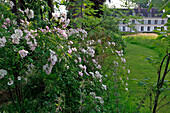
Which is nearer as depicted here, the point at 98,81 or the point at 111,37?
the point at 98,81

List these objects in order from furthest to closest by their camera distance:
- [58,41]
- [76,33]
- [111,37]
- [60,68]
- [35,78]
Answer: [111,37] < [76,33] < [35,78] < [58,41] < [60,68]

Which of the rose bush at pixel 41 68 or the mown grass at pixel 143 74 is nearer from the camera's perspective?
the mown grass at pixel 143 74

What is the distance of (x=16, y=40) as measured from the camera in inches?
70.6

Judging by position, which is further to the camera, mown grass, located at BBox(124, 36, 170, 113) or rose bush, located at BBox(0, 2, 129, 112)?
rose bush, located at BBox(0, 2, 129, 112)

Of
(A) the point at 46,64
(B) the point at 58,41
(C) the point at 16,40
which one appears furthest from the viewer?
(B) the point at 58,41

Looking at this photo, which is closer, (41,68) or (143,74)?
(41,68)

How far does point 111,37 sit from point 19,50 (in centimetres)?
446

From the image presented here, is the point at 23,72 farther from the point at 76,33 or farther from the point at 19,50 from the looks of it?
the point at 76,33

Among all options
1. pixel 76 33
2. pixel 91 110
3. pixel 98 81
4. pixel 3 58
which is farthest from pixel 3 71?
pixel 76 33

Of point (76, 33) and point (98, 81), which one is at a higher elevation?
point (76, 33)

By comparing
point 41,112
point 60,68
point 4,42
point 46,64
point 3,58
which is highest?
point 4,42

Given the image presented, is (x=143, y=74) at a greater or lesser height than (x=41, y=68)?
lesser

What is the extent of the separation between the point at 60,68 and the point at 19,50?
26.5 inches

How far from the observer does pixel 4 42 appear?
1.68 metres
